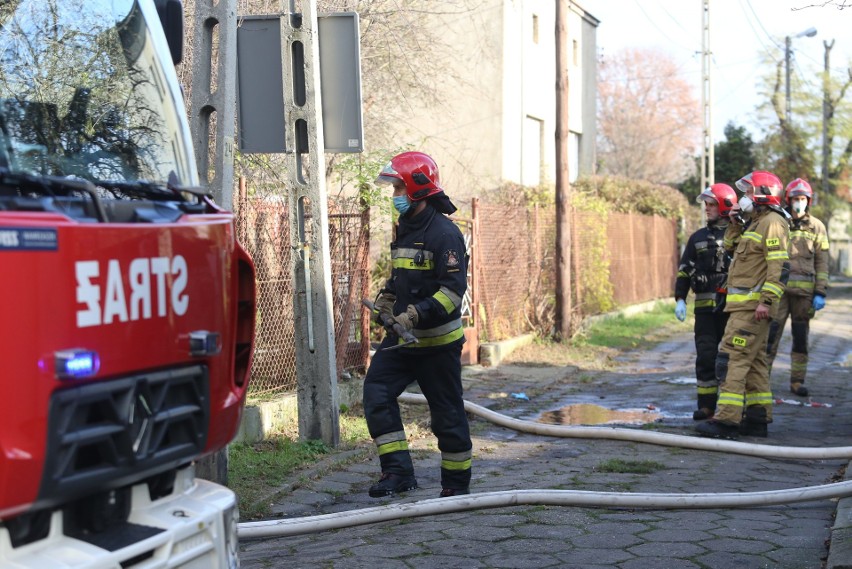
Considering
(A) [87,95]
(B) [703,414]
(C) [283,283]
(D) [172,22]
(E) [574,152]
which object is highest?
(E) [574,152]

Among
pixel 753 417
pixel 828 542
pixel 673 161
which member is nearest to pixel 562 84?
pixel 753 417

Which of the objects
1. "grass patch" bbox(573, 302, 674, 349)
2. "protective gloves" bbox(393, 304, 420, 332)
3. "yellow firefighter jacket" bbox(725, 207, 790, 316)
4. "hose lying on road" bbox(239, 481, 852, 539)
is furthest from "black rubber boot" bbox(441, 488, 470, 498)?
"grass patch" bbox(573, 302, 674, 349)

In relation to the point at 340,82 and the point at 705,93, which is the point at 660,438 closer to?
the point at 340,82

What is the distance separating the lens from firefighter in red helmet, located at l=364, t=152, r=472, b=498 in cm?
625

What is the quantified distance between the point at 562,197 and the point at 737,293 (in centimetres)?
813

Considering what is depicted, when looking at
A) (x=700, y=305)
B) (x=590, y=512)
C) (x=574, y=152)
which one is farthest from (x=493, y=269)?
(x=574, y=152)

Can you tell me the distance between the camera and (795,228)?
37.0 feet

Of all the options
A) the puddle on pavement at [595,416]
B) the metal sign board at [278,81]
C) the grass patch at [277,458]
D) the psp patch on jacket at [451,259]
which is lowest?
the puddle on pavement at [595,416]

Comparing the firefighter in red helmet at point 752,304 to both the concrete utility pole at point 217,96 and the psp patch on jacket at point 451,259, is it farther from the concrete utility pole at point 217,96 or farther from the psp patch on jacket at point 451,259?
the concrete utility pole at point 217,96

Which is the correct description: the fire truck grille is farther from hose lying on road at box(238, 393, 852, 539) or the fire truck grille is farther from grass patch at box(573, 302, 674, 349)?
grass patch at box(573, 302, 674, 349)

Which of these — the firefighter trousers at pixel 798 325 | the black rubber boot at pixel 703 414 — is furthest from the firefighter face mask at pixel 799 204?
the black rubber boot at pixel 703 414

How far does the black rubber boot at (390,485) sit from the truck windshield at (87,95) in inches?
122

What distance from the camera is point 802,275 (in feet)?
36.6

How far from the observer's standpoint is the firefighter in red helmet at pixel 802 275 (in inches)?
439
